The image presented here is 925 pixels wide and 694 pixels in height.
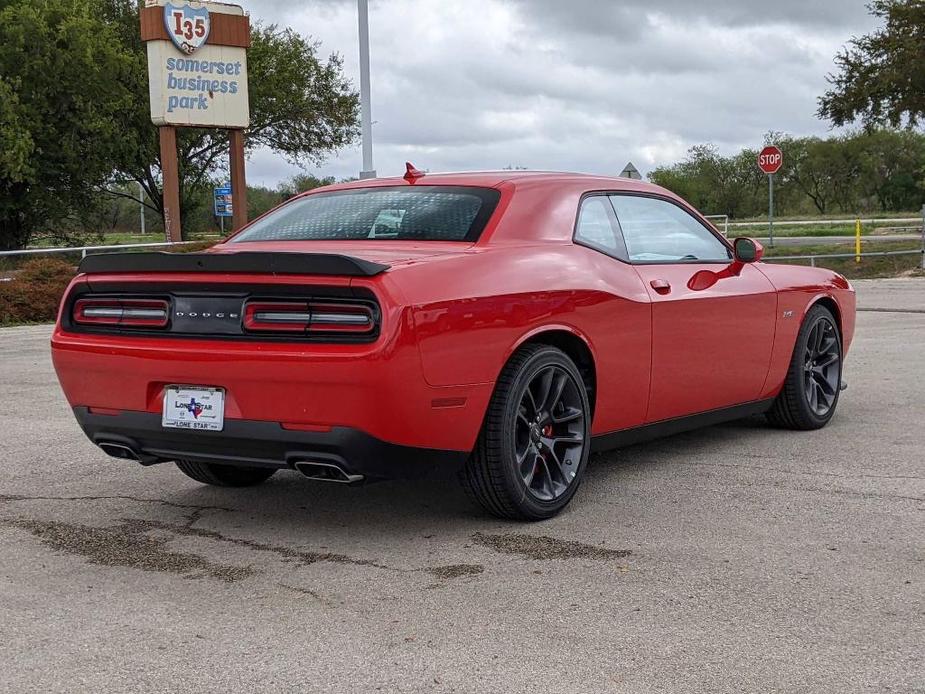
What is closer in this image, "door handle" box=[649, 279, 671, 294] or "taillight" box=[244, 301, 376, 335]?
"taillight" box=[244, 301, 376, 335]

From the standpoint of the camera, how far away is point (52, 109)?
111 ft

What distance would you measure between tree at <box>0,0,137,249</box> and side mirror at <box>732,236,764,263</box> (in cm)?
2761

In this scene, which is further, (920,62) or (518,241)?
(920,62)

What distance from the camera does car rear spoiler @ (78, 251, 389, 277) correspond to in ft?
15.0

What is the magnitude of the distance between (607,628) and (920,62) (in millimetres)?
32931

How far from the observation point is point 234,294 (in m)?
4.80

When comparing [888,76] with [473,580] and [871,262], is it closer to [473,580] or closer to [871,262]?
[871,262]

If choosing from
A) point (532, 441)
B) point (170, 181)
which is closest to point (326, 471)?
point (532, 441)

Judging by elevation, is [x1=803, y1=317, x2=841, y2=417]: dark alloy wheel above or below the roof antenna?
below

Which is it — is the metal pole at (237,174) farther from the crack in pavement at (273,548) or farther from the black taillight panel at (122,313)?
the crack in pavement at (273,548)

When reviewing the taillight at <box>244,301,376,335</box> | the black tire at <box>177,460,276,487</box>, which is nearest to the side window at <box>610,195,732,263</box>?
the taillight at <box>244,301,376,335</box>

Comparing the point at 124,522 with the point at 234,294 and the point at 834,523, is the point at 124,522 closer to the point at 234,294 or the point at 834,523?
the point at 234,294

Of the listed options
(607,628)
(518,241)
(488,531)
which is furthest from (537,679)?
(518,241)

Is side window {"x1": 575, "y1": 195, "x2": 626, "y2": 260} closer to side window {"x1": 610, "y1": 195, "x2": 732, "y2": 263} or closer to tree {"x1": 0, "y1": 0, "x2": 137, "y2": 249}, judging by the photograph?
side window {"x1": 610, "y1": 195, "x2": 732, "y2": 263}
